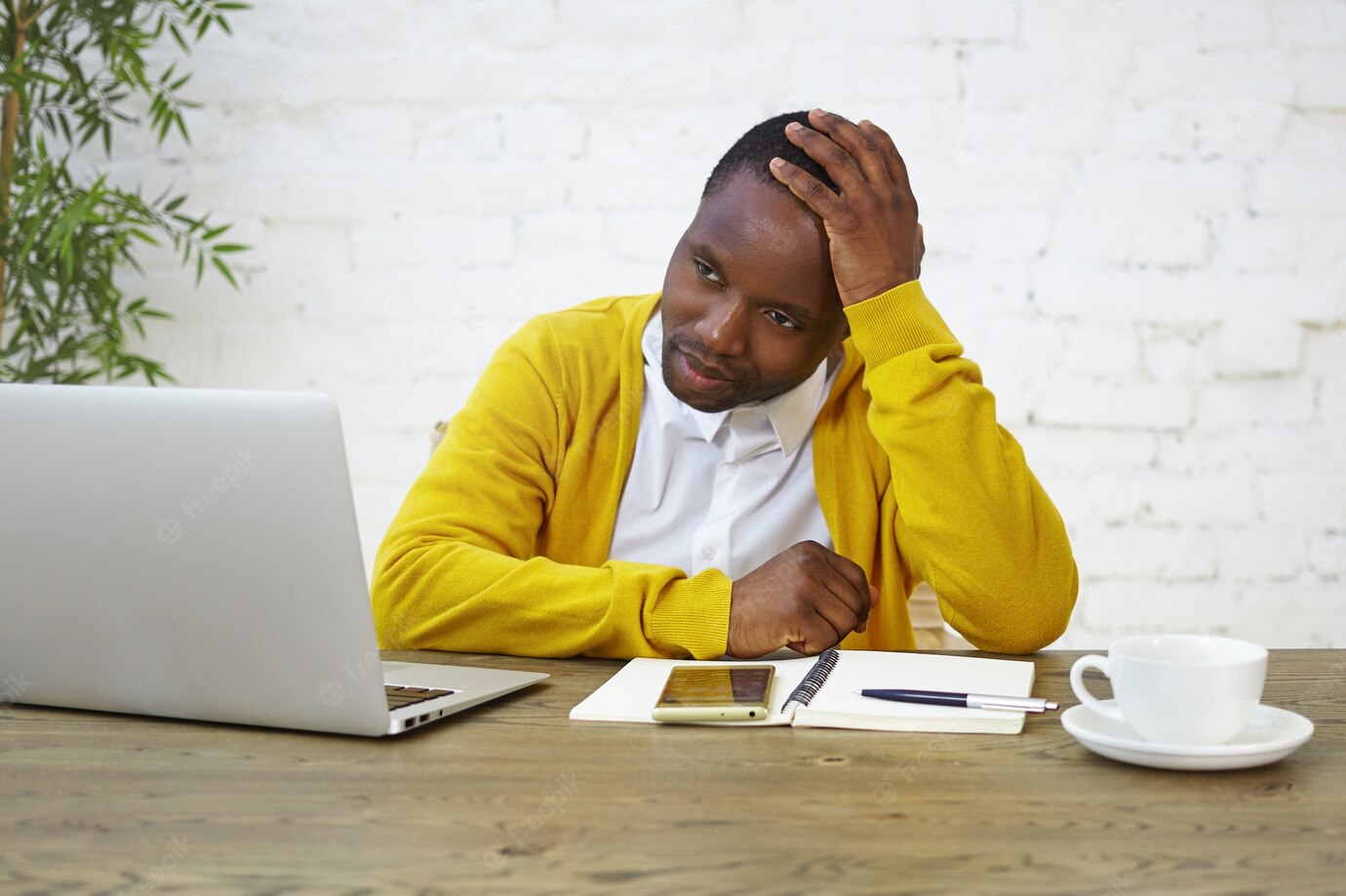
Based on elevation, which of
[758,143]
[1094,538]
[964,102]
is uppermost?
[964,102]

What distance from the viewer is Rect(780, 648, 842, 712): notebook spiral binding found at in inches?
33.2

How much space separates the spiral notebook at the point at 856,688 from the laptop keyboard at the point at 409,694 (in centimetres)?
10

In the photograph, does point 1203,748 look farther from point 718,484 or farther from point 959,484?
point 718,484

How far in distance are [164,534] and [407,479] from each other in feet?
4.55

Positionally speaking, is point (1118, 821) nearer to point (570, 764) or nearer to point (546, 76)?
point (570, 764)

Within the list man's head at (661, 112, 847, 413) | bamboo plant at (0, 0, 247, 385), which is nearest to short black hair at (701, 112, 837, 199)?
man's head at (661, 112, 847, 413)

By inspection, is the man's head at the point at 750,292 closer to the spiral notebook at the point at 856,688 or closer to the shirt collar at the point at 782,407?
the shirt collar at the point at 782,407

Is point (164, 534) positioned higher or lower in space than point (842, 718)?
higher

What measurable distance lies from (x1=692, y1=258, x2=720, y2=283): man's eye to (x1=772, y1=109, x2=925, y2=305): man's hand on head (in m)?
0.11

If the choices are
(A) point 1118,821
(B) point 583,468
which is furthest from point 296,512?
(B) point 583,468

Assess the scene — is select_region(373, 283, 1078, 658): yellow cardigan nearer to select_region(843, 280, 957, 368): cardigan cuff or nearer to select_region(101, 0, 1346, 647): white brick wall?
select_region(843, 280, 957, 368): cardigan cuff

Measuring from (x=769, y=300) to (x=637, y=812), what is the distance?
2.12 ft

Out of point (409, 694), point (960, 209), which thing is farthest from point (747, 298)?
point (960, 209)

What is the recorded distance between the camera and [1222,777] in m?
0.70
